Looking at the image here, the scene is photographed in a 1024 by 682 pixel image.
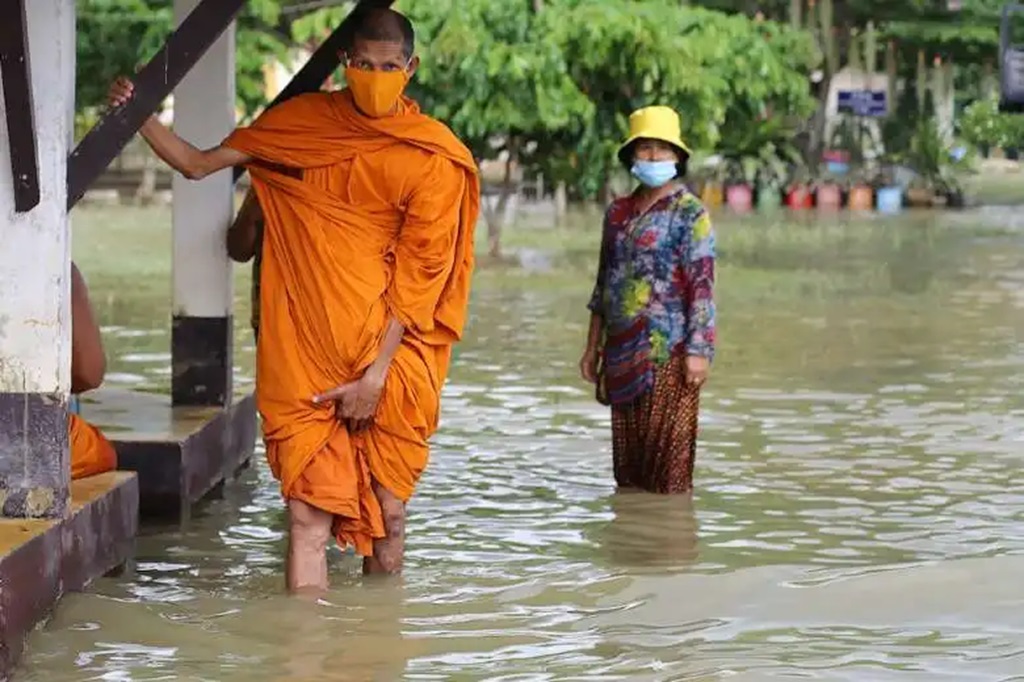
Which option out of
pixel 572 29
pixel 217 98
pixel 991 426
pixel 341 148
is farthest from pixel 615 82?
pixel 341 148

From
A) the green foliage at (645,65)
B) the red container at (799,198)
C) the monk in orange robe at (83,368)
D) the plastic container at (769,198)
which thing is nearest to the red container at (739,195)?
the plastic container at (769,198)

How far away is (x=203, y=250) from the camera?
9.66 m

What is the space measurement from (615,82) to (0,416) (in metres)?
16.7

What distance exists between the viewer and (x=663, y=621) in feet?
22.7

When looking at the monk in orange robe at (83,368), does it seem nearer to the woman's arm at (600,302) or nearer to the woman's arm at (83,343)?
the woman's arm at (83,343)

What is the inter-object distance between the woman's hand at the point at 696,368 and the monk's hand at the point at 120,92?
287 cm

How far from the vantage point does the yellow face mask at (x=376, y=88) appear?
6.93m

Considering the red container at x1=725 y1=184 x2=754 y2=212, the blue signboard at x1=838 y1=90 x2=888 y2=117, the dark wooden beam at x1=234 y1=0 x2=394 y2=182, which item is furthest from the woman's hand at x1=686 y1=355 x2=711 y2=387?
the blue signboard at x1=838 y1=90 x2=888 y2=117

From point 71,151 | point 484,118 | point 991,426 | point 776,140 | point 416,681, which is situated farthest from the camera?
point 776,140

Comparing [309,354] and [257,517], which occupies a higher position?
[309,354]

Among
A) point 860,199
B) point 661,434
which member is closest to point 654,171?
point 661,434

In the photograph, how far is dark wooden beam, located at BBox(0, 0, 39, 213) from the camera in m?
6.13

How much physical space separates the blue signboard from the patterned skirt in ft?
126

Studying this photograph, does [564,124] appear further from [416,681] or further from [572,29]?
[416,681]
